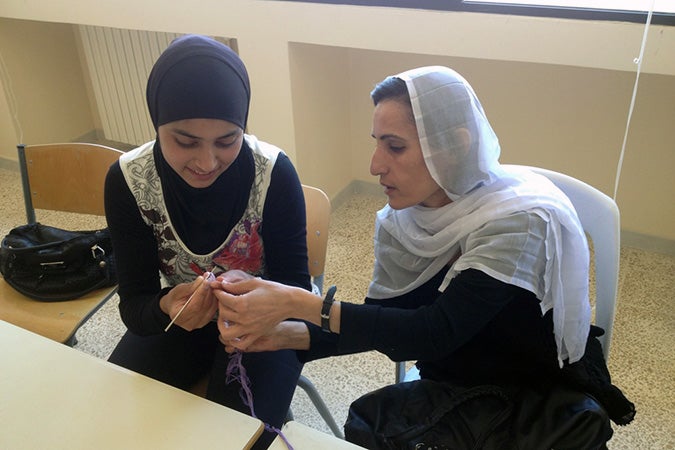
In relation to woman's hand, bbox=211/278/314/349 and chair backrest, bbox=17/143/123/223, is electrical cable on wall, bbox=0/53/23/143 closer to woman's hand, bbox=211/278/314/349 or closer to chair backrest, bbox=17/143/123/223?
chair backrest, bbox=17/143/123/223

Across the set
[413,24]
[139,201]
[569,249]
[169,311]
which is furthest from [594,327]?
[413,24]

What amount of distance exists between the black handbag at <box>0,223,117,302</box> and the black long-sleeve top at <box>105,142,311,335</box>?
352 millimetres

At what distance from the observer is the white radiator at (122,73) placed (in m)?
3.12

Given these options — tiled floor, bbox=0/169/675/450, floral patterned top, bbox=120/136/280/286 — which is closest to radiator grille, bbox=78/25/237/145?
tiled floor, bbox=0/169/675/450

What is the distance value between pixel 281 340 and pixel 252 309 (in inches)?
6.1

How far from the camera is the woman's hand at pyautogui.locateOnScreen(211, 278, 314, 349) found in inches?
41.3

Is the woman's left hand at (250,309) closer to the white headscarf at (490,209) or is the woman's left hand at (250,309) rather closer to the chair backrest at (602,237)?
the white headscarf at (490,209)

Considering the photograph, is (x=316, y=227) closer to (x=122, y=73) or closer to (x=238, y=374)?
(x=238, y=374)

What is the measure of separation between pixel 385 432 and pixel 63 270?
1.09 meters

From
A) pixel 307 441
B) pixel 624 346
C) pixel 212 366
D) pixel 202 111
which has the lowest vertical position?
pixel 624 346

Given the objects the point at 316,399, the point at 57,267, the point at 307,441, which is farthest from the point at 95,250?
the point at 307,441

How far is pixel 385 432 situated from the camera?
96 centimetres

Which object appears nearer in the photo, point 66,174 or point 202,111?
point 202,111

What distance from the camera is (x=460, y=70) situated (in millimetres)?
2572
